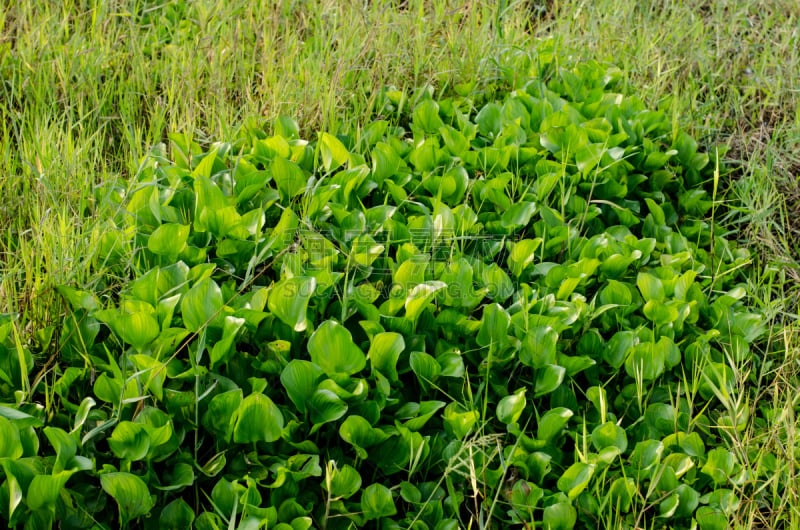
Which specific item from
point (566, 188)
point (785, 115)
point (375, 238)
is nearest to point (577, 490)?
point (375, 238)

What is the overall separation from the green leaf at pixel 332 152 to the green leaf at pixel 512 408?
0.97 meters

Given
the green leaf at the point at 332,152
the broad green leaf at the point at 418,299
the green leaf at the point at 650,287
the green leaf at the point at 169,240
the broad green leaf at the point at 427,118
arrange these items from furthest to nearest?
the broad green leaf at the point at 427,118 < the green leaf at the point at 332,152 < the green leaf at the point at 650,287 < the green leaf at the point at 169,240 < the broad green leaf at the point at 418,299

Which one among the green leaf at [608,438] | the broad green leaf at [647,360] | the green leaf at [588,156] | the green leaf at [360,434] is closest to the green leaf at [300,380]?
the green leaf at [360,434]

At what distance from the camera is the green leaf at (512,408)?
1.77 m

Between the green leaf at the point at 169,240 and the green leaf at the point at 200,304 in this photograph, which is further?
the green leaf at the point at 169,240

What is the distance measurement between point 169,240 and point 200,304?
0.29 meters

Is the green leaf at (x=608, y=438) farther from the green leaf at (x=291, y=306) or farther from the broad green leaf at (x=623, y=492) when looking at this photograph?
the green leaf at (x=291, y=306)

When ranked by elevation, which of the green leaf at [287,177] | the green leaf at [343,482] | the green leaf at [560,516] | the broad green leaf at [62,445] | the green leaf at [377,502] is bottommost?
the green leaf at [560,516]

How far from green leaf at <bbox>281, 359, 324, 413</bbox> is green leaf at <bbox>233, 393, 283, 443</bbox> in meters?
0.06

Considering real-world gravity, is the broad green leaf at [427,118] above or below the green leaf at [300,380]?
above

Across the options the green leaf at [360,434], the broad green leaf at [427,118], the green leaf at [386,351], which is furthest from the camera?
the broad green leaf at [427,118]

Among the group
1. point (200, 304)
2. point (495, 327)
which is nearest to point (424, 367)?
point (495, 327)

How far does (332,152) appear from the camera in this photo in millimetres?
2361

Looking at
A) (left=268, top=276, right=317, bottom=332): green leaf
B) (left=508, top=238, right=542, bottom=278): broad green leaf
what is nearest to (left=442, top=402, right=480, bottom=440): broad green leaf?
(left=268, top=276, right=317, bottom=332): green leaf
